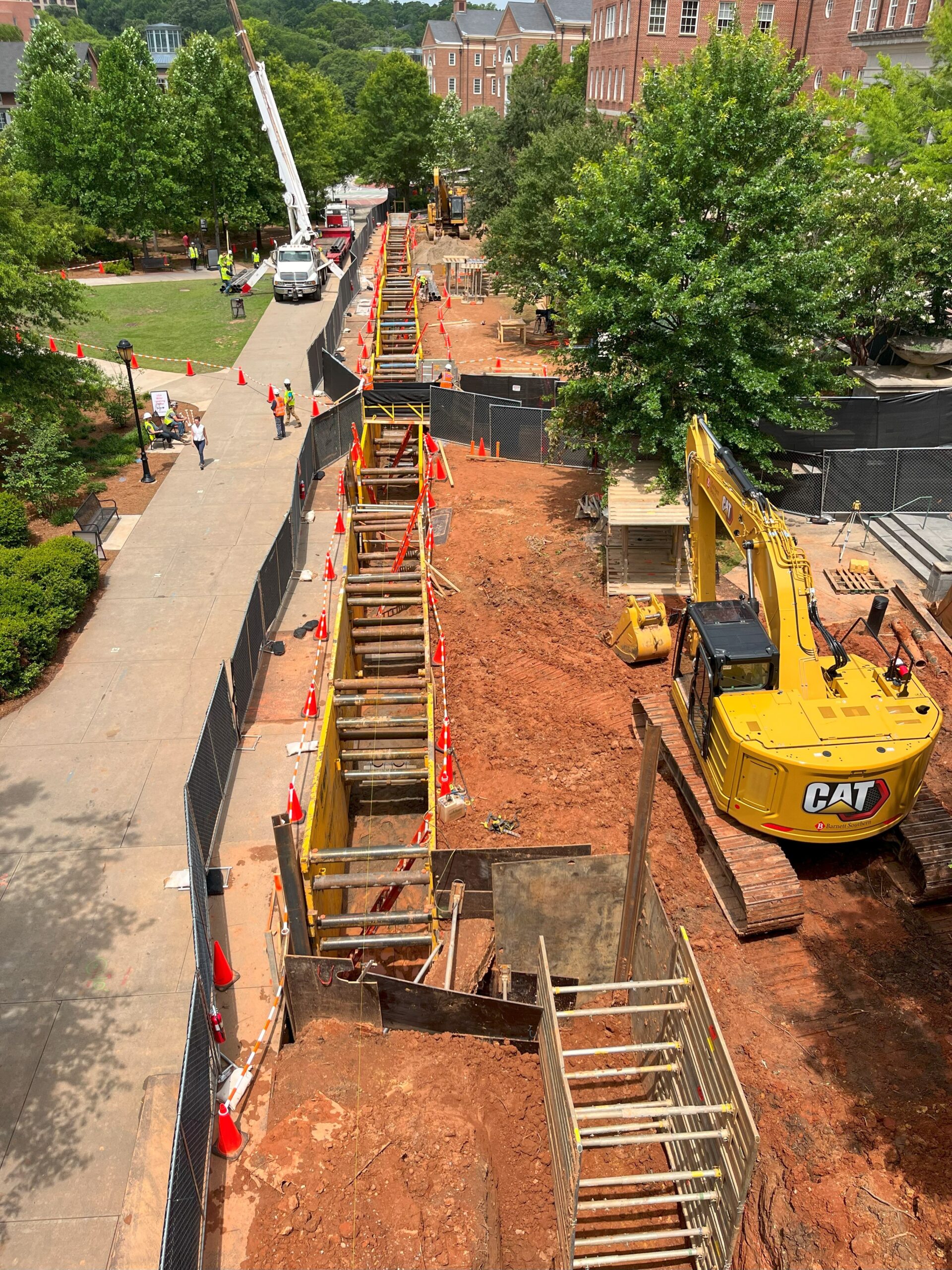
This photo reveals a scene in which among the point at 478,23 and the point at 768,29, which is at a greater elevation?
the point at 478,23

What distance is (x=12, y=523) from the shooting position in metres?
20.1

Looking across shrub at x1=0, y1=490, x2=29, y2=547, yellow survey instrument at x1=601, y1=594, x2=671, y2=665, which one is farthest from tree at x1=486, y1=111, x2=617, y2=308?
shrub at x1=0, y1=490, x2=29, y2=547

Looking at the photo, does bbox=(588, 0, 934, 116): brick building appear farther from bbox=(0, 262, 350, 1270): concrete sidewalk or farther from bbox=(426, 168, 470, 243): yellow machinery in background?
bbox=(0, 262, 350, 1270): concrete sidewalk

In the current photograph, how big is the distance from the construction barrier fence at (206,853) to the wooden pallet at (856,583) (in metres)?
11.8

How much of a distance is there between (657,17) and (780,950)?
56.6 meters

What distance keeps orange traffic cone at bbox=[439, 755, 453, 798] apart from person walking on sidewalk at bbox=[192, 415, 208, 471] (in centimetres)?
1503

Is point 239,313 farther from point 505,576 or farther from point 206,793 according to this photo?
point 206,793

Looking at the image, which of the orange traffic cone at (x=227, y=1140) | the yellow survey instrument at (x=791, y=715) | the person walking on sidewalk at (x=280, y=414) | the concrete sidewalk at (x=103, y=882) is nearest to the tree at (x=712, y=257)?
the yellow survey instrument at (x=791, y=715)

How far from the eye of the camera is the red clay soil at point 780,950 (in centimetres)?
834

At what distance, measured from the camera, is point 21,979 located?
35.6 feet

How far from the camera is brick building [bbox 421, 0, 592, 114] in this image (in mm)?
99812

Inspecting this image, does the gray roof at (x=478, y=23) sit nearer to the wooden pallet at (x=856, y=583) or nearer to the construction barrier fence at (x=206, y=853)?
the construction barrier fence at (x=206, y=853)

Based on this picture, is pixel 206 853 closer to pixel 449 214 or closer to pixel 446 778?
pixel 446 778

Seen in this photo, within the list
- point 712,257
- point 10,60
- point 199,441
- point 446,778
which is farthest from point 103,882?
point 10,60
